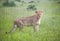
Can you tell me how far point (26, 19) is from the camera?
263cm

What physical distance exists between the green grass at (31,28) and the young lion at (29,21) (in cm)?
5

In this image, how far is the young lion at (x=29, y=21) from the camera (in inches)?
103

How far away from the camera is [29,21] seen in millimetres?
2629

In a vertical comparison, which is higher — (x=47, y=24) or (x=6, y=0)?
(x=6, y=0)

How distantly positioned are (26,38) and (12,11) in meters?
0.43

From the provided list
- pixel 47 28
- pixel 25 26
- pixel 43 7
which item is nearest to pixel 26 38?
pixel 25 26

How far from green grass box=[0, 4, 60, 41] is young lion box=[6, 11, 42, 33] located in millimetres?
51

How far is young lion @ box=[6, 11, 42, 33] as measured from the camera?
2.62m

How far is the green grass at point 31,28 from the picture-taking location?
2615 mm

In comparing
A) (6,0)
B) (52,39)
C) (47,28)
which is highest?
(6,0)

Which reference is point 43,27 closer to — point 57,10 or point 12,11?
point 57,10

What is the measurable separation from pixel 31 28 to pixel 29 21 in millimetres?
104

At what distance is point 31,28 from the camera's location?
104 inches

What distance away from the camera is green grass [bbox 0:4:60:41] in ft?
8.58
